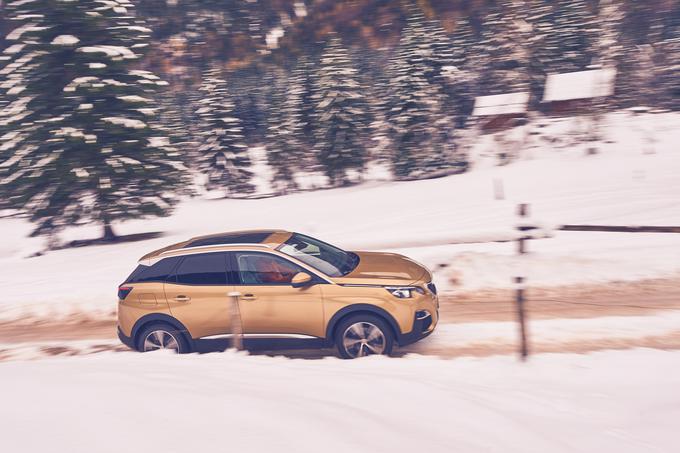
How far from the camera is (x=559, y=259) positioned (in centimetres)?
1106

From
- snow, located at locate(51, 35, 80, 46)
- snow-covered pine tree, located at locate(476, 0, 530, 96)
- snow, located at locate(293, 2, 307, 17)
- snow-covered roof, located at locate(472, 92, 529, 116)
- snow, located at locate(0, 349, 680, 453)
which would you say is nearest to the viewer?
snow, located at locate(0, 349, 680, 453)

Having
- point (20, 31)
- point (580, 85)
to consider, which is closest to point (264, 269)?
point (20, 31)

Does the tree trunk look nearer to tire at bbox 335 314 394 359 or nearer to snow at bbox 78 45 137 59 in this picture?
snow at bbox 78 45 137 59

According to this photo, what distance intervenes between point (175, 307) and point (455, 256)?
6.41 metres

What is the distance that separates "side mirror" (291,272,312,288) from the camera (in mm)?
7016

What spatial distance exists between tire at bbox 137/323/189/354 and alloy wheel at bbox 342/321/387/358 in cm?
222

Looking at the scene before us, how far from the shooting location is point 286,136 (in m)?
39.6

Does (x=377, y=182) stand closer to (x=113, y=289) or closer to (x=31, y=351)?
(x=113, y=289)

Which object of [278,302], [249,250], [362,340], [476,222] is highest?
[249,250]

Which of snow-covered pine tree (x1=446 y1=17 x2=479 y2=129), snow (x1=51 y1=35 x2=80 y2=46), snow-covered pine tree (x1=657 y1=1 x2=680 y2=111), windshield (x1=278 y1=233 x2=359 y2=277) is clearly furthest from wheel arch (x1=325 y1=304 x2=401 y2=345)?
snow-covered pine tree (x1=657 y1=1 x2=680 y2=111)

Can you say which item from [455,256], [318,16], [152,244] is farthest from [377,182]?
[318,16]

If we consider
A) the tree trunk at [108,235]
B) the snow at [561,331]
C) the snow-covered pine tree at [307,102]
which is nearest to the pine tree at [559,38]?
the snow-covered pine tree at [307,102]

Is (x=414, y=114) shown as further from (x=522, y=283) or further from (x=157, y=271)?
(x=522, y=283)

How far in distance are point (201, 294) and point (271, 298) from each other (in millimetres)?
984
